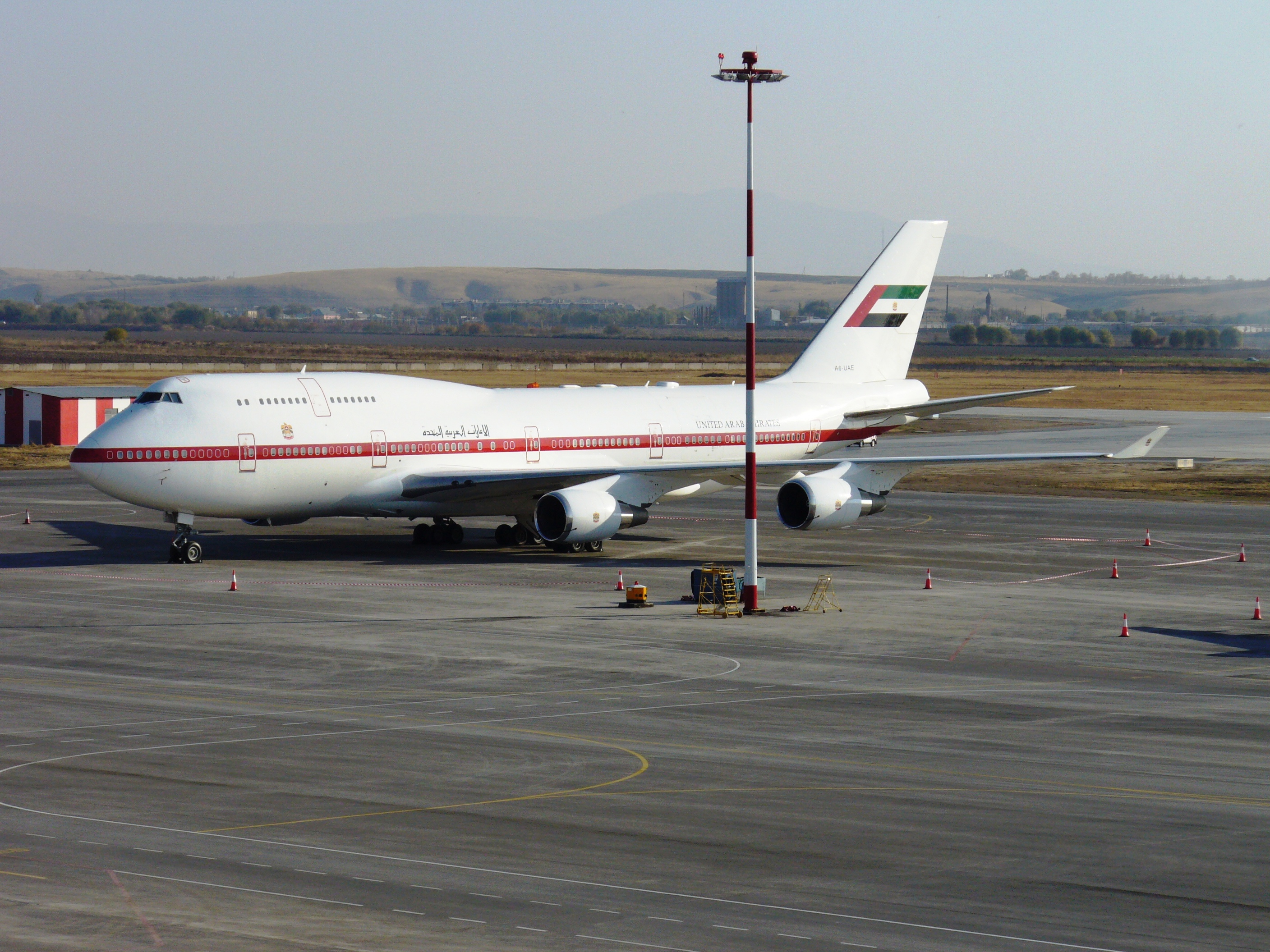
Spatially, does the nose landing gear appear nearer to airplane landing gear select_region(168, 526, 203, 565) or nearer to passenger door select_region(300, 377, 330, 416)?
airplane landing gear select_region(168, 526, 203, 565)

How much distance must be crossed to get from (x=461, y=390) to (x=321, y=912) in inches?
1325

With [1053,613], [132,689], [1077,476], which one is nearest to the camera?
[132,689]

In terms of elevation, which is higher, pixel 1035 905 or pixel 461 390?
pixel 461 390

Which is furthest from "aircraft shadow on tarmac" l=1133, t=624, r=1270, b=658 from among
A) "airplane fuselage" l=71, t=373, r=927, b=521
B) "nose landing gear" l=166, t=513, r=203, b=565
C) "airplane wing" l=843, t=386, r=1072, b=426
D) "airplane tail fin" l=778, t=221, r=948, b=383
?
"nose landing gear" l=166, t=513, r=203, b=565

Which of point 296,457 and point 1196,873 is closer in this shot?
point 1196,873

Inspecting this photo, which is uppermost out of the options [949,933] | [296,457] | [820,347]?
[820,347]

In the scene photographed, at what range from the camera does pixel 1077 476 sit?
74000mm

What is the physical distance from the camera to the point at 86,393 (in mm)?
84438

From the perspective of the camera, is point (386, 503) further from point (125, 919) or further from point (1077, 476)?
point (1077, 476)

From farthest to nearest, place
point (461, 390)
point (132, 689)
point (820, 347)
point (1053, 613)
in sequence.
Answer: point (820, 347) → point (461, 390) → point (1053, 613) → point (132, 689)

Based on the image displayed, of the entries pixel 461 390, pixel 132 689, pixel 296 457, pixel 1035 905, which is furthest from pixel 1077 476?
pixel 1035 905

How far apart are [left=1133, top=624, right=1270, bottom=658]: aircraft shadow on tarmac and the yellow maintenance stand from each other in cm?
922

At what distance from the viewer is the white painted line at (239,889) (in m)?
16.3

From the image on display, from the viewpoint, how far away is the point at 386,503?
152 feet
